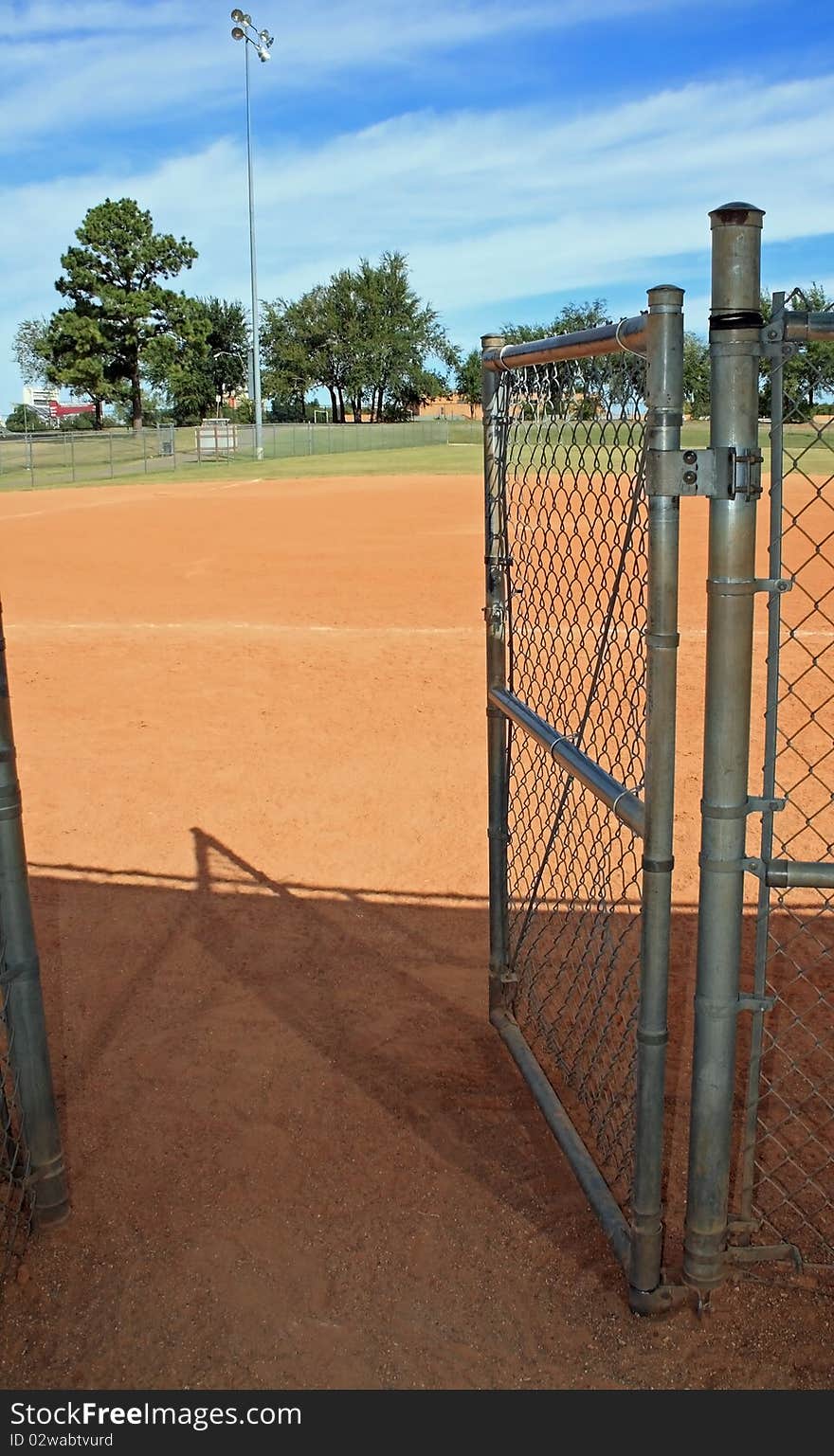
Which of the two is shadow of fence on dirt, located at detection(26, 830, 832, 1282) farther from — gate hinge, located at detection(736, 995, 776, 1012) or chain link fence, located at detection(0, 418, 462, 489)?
chain link fence, located at detection(0, 418, 462, 489)

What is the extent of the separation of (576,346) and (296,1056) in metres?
2.55

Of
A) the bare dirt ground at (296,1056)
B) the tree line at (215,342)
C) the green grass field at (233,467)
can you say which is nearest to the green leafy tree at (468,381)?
the tree line at (215,342)

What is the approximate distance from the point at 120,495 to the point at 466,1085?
96.0 ft

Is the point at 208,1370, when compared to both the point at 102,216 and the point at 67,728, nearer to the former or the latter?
the point at 67,728

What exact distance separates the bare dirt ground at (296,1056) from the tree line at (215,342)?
23.9 metres

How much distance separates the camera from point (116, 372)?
62.8 meters

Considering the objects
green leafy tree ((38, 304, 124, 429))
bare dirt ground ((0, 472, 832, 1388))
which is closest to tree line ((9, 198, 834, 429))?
green leafy tree ((38, 304, 124, 429))

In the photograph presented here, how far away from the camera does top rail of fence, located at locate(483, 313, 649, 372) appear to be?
265 cm

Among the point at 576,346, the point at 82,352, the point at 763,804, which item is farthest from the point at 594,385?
the point at 82,352

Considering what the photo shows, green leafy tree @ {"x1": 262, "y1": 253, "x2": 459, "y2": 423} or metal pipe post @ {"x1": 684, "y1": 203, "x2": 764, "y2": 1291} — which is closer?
metal pipe post @ {"x1": 684, "y1": 203, "x2": 764, "y2": 1291}

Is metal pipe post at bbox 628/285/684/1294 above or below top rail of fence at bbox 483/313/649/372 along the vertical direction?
below

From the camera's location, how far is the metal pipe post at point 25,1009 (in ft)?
10.3

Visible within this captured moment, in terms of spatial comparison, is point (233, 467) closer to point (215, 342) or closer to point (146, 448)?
point (146, 448)

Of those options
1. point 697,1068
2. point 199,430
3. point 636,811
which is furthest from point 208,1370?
point 199,430
